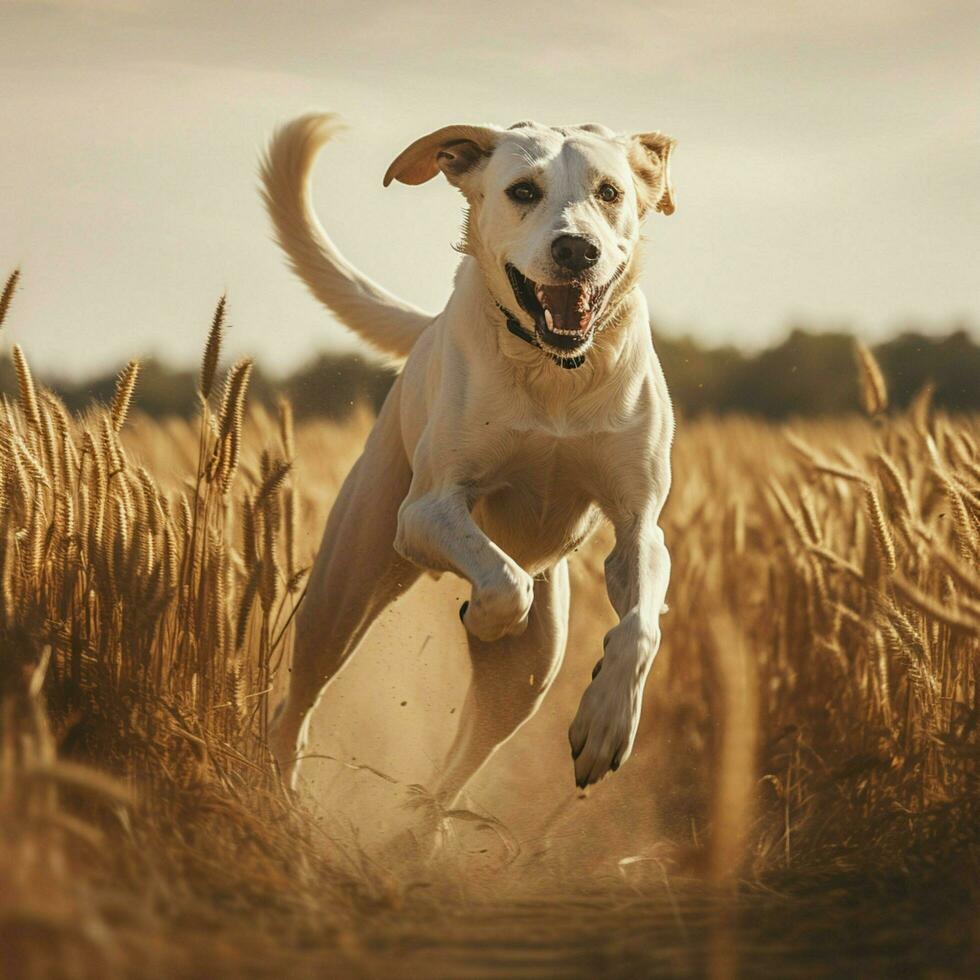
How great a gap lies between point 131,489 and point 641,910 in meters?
2.17

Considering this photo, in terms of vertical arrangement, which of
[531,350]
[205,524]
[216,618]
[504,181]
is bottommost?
[216,618]

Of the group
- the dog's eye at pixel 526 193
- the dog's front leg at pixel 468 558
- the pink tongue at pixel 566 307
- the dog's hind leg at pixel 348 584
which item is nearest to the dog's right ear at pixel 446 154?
the dog's eye at pixel 526 193

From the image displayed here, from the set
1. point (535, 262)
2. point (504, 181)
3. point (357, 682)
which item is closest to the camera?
point (535, 262)

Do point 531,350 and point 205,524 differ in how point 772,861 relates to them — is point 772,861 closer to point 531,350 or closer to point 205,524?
point 531,350

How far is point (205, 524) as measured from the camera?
4.91 meters

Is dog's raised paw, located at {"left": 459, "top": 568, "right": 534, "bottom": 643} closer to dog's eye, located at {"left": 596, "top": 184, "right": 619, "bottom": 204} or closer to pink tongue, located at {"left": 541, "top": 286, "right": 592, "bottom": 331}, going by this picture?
pink tongue, located at {"left": 541, "top": 286, "right": 592, "bottom": 331}

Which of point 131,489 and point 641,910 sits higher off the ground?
point 131,489

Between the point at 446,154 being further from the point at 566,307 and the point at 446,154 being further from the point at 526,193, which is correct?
the point at 566,307

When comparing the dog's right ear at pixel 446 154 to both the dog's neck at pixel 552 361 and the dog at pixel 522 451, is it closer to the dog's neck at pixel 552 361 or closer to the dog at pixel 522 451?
the dog at pixel 522 451

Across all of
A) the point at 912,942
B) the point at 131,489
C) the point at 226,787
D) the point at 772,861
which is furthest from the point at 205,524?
the point at 912,942

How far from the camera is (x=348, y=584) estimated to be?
18.9 ft

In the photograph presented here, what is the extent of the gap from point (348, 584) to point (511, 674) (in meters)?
0.78

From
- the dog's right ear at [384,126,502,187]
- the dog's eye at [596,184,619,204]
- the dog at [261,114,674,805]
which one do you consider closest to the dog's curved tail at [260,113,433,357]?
the dog at [261,114,674,805]

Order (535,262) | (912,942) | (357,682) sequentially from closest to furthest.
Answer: (912,942) → (535,262) → (357,682)
